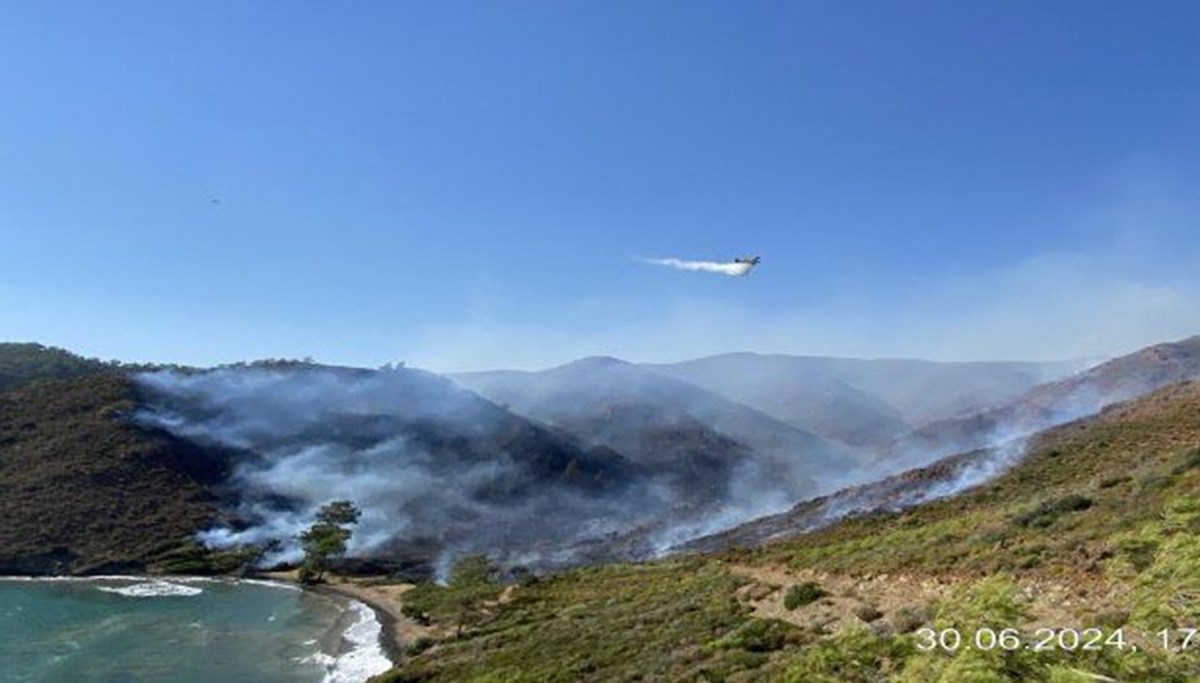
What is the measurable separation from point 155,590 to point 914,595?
213 feet

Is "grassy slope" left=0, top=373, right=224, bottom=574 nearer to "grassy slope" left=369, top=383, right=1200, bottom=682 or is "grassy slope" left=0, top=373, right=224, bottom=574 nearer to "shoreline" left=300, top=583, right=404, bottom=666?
"shoreline" left=300, top=583, right=404, bottom=666

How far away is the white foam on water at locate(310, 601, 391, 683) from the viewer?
40.8 meters

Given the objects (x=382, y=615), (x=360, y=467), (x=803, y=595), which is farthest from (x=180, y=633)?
(x=360, y=467)

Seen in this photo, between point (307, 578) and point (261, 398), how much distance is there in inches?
2797

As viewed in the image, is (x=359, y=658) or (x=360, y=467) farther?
(x=360, y=467)

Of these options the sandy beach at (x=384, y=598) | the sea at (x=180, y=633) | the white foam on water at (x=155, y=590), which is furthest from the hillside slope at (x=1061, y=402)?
the white foam on water at (x=155, y=590)

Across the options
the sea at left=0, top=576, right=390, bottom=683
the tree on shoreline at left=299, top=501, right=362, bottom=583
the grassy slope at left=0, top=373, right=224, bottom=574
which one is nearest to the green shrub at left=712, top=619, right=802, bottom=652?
the sea at left=0, top=576, right=390, bottom=683

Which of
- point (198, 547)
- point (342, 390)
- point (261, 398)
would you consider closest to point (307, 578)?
point (198, 547)

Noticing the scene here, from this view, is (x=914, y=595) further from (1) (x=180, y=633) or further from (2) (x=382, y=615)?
(1) (x=180, y=633)

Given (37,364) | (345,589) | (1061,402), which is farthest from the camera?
(37,364)

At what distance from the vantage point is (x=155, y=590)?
70812 millimetres

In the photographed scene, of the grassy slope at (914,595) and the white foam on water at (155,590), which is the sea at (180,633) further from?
the grassy slope at (914,595)

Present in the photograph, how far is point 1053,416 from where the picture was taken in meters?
104

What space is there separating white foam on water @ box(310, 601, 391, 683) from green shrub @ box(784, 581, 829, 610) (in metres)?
20.4
